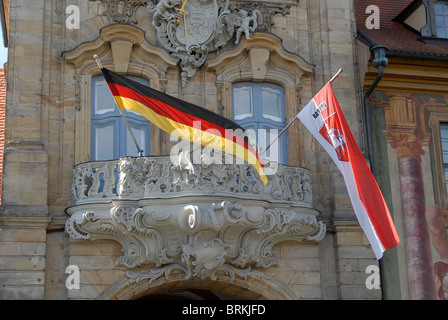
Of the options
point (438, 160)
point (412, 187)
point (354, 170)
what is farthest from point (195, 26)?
point (438, 160)

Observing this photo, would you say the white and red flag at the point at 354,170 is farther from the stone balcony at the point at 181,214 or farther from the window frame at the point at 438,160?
the window frame at the point at 438,160

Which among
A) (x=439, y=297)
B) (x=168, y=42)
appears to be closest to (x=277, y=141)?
(x=168, y=42)

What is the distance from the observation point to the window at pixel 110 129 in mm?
16084

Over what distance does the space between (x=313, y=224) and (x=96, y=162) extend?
380cm

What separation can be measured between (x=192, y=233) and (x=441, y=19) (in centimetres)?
772

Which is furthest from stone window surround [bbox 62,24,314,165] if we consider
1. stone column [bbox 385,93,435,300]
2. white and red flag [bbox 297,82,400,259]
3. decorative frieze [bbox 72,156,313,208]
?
stone column [bbox 385,93,435,300]

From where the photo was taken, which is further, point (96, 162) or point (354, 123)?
point (354, 123)

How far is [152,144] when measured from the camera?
16.2 m

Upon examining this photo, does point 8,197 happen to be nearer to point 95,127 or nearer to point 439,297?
point 95,127

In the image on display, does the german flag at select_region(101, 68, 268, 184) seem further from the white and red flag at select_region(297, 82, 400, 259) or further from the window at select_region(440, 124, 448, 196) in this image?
the window at select_region(440, 124, 448, 196)

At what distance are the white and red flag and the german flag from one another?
120cm

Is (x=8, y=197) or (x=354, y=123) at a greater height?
(x=354, y=123)

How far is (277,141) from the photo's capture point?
16.6m

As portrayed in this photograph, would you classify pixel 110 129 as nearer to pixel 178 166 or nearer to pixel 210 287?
pixel 178 166
